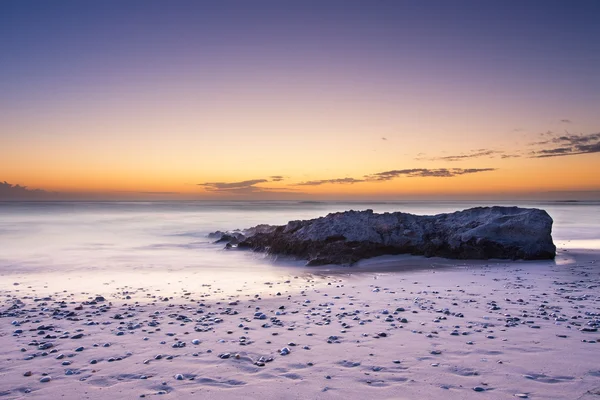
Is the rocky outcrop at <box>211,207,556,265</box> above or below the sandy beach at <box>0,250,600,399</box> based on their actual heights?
above

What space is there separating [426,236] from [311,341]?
944cm

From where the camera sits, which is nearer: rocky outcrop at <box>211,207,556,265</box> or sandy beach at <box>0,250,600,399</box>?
sandy beach at <box>0,250,600,399</box>

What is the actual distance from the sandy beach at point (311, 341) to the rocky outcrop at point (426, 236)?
3514 millimetres

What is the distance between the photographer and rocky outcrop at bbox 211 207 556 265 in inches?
529

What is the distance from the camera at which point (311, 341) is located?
5.95 meters

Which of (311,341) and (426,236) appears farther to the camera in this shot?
(426,236)

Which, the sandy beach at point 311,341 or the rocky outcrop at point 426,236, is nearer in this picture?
the sandy beach at point 311,341

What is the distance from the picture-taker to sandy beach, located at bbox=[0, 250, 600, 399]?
452cm

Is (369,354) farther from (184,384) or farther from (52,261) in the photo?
(52,261)

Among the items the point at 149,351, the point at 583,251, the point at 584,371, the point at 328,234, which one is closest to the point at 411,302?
the point at 584,371

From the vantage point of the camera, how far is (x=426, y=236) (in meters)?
14.4

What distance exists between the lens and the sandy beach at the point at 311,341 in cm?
452

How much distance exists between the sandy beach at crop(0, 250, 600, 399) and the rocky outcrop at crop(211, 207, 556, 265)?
351 centimetres

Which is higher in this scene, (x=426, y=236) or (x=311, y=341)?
(x=426, y=236)
